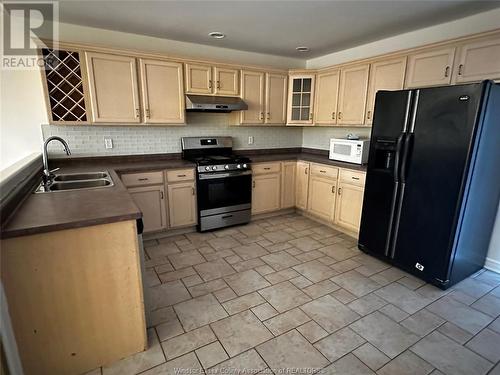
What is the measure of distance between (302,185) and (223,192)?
4.11ft

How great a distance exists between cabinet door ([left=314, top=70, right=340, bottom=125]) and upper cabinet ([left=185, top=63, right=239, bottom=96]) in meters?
1.22

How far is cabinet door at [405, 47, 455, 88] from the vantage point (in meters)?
2.62

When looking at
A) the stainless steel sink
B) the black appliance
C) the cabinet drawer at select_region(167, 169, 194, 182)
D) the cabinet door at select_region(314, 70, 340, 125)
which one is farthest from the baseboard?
the stainless steel sink

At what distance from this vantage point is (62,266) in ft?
4.68

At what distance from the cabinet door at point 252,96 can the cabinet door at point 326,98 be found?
0.83m

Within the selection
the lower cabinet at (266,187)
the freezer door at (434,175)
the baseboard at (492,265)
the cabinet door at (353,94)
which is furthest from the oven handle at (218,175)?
the baseboard at (492,265)

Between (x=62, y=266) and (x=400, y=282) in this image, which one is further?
(x=400, y=282)

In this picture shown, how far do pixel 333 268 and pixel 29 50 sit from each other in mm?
3826

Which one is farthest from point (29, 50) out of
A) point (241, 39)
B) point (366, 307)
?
point (366, 307)

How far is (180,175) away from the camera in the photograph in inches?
132

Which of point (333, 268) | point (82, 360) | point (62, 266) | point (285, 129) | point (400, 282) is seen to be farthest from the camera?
point (285, 129)

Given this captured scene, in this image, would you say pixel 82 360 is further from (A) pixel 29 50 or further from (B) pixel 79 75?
(A) pixel 29 50

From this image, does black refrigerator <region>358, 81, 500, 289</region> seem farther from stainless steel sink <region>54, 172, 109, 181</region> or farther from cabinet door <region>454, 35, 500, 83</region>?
stainless steel sink <region>54, 172, 109, 181</region>

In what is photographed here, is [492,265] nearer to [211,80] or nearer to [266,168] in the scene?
[266,168]
